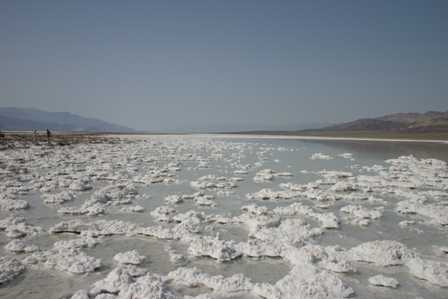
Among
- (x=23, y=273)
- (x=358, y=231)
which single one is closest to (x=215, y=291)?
(x=23, y=273)

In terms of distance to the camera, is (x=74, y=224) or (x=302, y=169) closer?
(x=74, y=224)

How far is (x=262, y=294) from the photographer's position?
3.89m

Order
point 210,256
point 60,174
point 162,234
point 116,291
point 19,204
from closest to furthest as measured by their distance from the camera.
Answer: point 116,291 → point 210,256 → point 162,234 → point 19,204 → point 60,174

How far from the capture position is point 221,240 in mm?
5555

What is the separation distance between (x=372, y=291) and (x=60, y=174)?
13.1m

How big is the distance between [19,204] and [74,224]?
2726mm

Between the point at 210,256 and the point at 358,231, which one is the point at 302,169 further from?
the point at 210,256

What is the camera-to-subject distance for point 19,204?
7988 millimetres

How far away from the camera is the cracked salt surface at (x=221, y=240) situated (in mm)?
4055

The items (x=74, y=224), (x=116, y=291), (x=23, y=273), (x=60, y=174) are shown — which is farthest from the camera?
(x=60, y=174)

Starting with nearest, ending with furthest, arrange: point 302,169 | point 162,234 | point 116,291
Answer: point 116,291 < point 162,234 < point 302,169

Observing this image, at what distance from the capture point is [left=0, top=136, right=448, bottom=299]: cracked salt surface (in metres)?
4.05

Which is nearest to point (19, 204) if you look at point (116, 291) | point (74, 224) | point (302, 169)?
point (74, 224)

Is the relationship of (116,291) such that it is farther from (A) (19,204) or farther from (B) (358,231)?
(A) (19,204)
